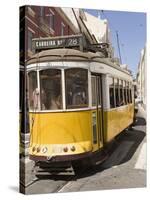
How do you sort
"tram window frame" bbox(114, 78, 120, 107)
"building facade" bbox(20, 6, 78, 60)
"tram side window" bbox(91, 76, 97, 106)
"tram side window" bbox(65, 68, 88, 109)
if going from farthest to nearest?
"tram window frame" bbox(114, 78, 120, 107) → "tram side window" bbox(91, 76, 97, 106) → "tram side window" bbox(65, 68, 88, 109) → "building facade" bbox(20, 6, 78, 60)

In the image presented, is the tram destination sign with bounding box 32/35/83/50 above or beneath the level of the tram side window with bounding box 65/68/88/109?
above

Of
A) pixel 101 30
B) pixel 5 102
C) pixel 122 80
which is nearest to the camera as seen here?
pixel 5 102

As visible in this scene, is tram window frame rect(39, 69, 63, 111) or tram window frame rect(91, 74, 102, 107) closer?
tram window frame rect(39, 69, 63, 111)

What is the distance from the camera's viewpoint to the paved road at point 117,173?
179 inches

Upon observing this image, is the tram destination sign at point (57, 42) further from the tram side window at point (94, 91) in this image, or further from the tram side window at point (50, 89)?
the tram side window at point (94, 91)

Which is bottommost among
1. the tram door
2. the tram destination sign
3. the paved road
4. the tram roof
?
the paved road

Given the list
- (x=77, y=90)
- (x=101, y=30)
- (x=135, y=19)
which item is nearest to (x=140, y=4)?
(x=135, y=19)

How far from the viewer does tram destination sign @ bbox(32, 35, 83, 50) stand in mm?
4449

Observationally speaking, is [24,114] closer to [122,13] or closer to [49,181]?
[49,181]

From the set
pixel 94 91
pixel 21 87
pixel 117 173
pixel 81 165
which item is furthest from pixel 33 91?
pixel 117 173

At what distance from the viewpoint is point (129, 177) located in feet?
16.1

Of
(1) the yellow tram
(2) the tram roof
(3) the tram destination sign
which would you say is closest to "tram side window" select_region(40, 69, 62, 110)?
(1) the yellow tram

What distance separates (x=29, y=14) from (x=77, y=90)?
899mm

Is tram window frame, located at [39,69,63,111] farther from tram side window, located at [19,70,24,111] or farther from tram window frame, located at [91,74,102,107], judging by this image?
tram window frame, located at [91,74,102,107]
